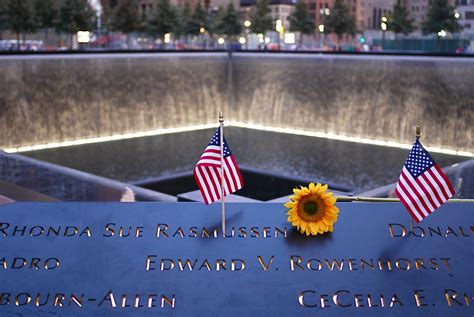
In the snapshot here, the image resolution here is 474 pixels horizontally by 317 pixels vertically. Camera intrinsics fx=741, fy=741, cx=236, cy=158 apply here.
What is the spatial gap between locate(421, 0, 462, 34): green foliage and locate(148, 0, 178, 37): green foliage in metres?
14.9

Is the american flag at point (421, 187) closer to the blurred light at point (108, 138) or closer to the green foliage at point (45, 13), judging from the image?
the blurred light at point (108, 138)

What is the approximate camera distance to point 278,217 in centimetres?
502

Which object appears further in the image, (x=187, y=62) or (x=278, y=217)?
(x=187, y=62)

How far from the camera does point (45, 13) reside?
3641cm

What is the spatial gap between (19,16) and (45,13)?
2.07 metres

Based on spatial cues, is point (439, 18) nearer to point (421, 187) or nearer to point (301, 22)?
point (301, 22)

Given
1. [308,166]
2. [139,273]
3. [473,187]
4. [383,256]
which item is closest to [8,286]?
[139,273]

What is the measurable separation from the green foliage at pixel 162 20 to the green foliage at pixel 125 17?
1005mm

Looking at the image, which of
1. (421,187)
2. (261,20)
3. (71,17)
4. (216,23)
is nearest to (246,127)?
(71,17)

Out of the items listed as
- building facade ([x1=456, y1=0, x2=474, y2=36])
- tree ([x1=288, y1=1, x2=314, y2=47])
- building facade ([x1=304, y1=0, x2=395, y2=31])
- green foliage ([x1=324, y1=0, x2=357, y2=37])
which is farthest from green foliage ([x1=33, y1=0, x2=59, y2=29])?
building facade ([x1=304, y1=0, x2=395, y2=31])

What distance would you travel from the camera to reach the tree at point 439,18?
36.5 m

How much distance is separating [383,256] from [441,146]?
2149 centimetres

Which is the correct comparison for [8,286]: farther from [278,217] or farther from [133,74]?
[133,74]

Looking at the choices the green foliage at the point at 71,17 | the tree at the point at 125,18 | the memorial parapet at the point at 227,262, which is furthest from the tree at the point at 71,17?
the memorial parapet at the point at 227,262
